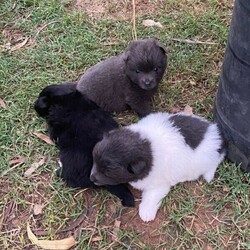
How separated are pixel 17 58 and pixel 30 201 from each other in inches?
72.0

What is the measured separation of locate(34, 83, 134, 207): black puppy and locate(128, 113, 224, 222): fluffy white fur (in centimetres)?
17

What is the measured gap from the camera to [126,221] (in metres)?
4.01

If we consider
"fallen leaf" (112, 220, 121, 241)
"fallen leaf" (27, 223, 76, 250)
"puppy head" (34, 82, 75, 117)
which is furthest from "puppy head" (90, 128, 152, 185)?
"puppy head" (34, 82, 75, 117)

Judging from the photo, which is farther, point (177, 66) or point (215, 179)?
point (177, 66)

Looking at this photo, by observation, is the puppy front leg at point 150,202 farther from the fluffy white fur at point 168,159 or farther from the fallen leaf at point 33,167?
the fallen leaf at point 33,167

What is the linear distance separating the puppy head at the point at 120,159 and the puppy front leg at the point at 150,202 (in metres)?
0.25

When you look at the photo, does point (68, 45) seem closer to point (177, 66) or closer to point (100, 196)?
point (177, 66)

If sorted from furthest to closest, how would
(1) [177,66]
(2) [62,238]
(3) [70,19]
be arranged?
(3) [70,19] → (1) [177,66] → (2) [62,238]

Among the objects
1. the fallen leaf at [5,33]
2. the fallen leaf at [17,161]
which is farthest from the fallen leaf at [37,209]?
the fallen leaf at [5,33]

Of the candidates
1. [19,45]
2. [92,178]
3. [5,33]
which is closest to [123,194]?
[92,178]

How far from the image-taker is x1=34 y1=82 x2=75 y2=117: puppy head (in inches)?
177

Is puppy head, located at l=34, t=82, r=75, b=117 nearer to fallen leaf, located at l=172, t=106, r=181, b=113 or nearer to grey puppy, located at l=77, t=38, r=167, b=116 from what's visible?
grey puppy, located at l=77, t=38, r=167, b=116

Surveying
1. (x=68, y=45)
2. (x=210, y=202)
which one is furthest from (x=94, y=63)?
(x=210, y=202)

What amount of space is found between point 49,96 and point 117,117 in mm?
680
